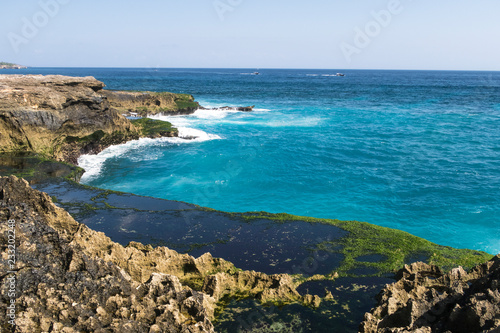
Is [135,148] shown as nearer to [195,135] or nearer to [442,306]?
[195,135]

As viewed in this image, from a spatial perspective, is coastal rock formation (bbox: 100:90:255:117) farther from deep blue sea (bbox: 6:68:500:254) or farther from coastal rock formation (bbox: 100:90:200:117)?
deep blue sea (bbox: 6:68:500:254)

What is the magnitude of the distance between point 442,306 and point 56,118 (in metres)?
29.9

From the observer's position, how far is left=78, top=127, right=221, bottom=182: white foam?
2848cm

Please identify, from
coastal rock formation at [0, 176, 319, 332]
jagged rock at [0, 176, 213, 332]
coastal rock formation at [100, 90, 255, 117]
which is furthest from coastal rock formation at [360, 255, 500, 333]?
coastal rock formation at [100, 90, 255, 117]

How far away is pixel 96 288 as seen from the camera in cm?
859

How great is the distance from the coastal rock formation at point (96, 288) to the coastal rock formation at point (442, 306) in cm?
228

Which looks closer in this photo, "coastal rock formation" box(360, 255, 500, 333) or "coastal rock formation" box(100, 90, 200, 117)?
"coastal rock formation" box(360, 255, 500, 333)

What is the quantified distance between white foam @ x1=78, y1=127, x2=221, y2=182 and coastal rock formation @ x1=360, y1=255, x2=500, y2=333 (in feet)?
74.5

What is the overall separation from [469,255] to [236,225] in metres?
9.94

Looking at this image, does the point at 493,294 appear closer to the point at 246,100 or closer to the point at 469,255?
the point at 469,255

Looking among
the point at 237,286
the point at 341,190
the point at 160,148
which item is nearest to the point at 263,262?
the point at 237,286

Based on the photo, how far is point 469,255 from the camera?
14.2m

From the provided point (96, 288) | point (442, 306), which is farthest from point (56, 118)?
point (442, 306)

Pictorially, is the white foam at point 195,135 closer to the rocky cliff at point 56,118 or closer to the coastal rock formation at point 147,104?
the rocky cliff at point 56,118
